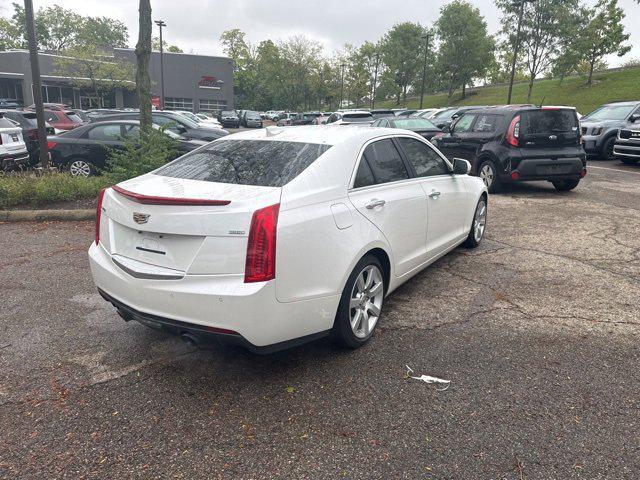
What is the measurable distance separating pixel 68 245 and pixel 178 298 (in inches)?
164

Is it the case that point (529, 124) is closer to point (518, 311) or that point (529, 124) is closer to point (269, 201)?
point (518, 311)

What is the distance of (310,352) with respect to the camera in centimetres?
370

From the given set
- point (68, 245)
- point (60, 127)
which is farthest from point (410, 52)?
point (68, 245)

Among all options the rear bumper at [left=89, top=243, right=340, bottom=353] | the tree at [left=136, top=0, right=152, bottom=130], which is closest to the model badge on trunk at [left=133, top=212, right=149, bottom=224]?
the rear bumper at [left=89, top=243, right=340, bottom=353]

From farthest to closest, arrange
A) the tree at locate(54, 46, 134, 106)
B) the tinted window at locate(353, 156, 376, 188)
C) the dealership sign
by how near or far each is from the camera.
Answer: the dealership sign
the tree at locate(54, 46, 134, 106)
the tinted window at locate(353, 156, 376, 188)

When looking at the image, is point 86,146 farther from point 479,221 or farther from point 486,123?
point 479,221

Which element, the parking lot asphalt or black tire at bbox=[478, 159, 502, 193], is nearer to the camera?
the parking lot asphalt

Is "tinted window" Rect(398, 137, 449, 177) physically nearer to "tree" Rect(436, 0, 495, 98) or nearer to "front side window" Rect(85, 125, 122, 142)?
"front side window" Rect(85, 125, 122, 142)

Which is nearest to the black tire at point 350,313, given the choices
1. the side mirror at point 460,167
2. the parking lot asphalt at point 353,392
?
the parking lot asphalt at point 353,392

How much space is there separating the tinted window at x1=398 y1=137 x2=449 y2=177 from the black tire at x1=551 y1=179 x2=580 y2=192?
20.5 ft

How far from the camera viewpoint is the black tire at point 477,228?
6.08 m

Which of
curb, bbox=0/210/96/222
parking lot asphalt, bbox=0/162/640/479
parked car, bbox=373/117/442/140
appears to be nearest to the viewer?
parking lot asphalt, bbox=0/162/640/479

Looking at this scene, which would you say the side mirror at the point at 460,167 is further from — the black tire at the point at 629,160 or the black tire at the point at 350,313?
the black tire at the point at 629,160

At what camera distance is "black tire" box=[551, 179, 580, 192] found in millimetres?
10227
